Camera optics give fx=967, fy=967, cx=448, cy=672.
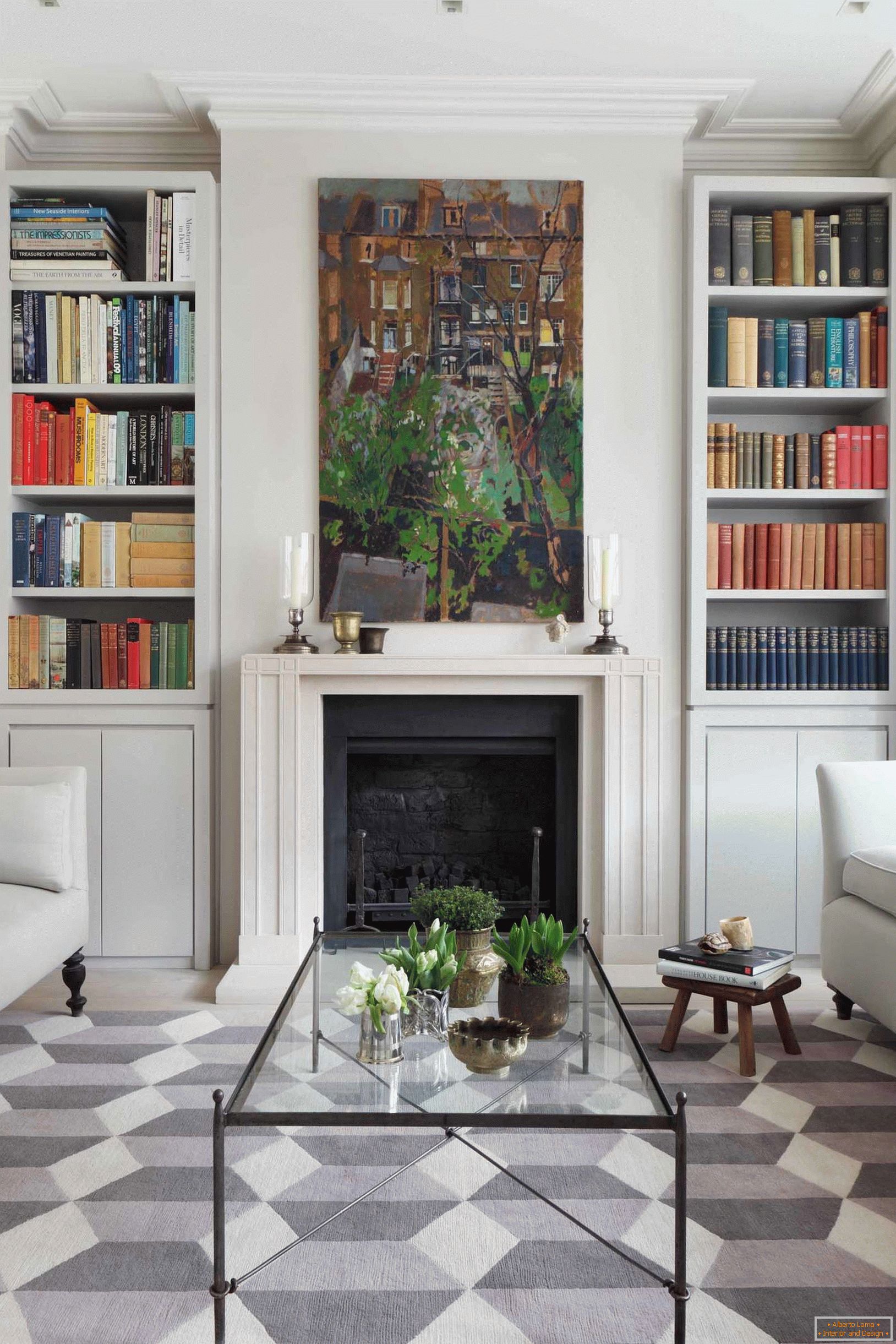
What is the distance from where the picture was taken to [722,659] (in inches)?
131

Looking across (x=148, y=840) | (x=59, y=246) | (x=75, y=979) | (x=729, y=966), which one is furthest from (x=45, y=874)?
(x=59, y=246)

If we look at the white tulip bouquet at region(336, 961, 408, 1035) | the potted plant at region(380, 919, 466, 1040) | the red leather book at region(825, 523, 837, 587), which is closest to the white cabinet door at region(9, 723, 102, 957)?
the potted plant at region(380, 919, 466, 1040)

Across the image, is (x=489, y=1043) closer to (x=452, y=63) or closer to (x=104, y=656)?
(x=104, y=656)

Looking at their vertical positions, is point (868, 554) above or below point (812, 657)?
above

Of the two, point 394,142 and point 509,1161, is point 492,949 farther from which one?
point 394,142

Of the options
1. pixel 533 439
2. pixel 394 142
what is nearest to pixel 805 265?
pixel 533 439

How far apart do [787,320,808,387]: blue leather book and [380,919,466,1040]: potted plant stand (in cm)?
235

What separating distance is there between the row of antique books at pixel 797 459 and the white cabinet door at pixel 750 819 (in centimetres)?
86

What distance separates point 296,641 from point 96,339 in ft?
4.13

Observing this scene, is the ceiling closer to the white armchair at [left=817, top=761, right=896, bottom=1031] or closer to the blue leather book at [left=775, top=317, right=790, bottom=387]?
the blue leather book at [left=775, top=317, right=790, bottom=387]

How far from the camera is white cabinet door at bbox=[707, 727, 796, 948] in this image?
3318 mm

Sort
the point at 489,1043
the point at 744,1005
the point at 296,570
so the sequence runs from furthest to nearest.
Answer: the point at 296,570 < the point at 744,1005 < the point at 489,1043

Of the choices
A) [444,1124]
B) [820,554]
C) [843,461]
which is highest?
[843,461]

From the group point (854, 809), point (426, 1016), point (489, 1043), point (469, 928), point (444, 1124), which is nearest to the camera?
point (444, 1124)
